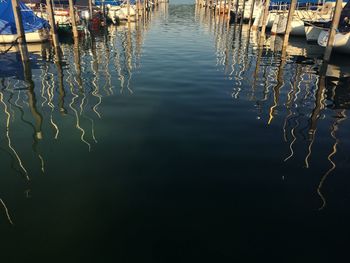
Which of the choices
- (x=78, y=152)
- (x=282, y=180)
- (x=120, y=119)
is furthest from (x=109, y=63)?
(x=282, y=180)

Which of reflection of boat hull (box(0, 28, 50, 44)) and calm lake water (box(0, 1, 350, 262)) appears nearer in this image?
calm lake water (box(0, 1, 350, 262))

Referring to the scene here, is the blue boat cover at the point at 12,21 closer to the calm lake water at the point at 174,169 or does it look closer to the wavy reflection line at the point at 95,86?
the wavy reflection line at the point at 95,86

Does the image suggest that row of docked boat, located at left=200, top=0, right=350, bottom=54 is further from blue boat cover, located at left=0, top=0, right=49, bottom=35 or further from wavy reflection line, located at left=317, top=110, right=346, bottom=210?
blue boat cover, located at left=0, top=0, right=49, bottom=35

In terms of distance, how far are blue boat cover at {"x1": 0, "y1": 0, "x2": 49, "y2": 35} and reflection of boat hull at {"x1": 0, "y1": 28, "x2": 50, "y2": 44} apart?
0.34 metres

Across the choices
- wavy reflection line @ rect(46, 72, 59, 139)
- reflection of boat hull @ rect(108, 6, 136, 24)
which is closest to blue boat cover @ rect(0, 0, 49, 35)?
wavy reflection line @ rect(46, 72, 59, 139)

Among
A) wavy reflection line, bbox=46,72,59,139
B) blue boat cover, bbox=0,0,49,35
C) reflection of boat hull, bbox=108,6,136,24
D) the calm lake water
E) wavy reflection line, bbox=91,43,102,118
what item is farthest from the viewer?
reflection of boat hull, bbox=108,6,136,24

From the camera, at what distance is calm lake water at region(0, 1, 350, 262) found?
6.46 metres

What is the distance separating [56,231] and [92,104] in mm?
8891

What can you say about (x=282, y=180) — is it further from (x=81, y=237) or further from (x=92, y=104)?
(x=92, y=104)

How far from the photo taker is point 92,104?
1478 centimetres

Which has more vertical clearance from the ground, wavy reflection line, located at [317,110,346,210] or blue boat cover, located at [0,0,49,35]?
blue boat cover, located at [0,0,49,35]

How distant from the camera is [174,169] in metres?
9.24

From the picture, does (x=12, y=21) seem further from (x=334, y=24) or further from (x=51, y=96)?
(x=334, y=24)

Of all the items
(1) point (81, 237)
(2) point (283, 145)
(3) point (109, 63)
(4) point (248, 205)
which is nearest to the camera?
(1) point (81, 237)
